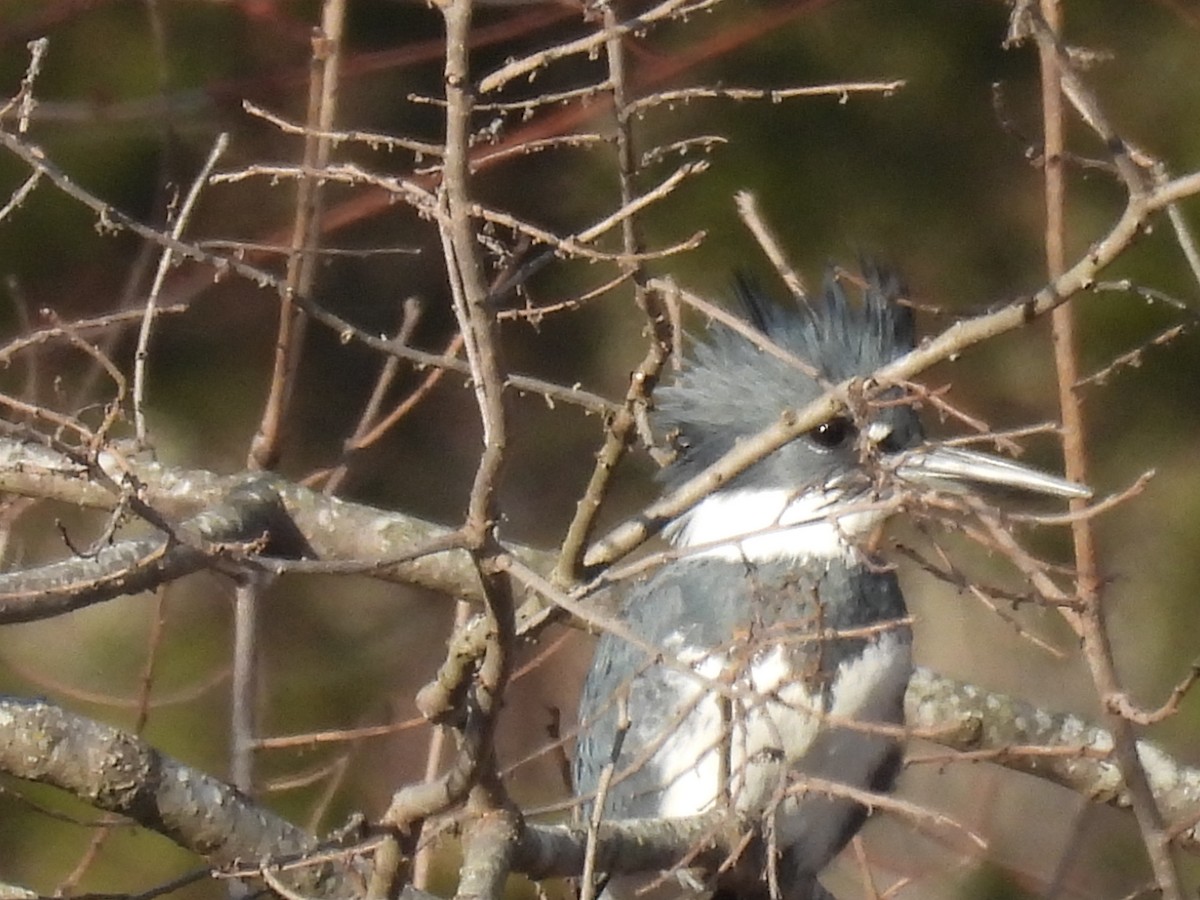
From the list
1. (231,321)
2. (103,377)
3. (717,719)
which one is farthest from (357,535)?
(231,321)

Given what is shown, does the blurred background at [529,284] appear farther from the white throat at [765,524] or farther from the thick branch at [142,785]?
the thick branch at [142,785]

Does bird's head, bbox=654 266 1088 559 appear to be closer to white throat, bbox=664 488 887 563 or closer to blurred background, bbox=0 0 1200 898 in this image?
white throat, bbox=664 488 887 563

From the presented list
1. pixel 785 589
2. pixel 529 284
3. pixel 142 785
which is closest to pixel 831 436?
pixel 785 589

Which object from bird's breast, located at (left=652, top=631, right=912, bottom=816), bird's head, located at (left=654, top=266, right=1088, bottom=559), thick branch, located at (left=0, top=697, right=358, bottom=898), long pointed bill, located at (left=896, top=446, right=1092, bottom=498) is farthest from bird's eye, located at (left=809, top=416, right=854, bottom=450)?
thick branch, located at (left=0, top=697, right=358, bottom=898)

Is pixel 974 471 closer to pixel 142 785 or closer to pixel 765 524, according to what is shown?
pixel 765 524

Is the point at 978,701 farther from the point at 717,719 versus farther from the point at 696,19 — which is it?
→ the point at 696,19
